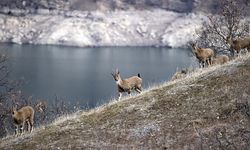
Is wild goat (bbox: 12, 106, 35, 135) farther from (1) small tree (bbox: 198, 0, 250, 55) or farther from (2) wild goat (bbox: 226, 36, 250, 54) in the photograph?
(1) small tree (bbox: 198, 0, 250, 55)

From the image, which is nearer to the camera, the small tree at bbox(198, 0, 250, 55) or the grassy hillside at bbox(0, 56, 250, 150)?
the grassy hillside at bbox(0, 56, 250, 150)

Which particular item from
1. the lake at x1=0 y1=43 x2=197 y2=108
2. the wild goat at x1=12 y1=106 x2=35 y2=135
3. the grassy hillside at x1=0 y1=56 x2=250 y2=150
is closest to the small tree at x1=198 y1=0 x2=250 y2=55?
the lake at x1=0 y1=43 x2=197 y2=108

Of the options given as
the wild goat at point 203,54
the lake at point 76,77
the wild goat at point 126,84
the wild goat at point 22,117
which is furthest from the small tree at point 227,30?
the wild goat at point 22,117

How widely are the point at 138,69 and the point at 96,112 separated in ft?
303

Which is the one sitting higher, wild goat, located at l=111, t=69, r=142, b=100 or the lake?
wild goat, located at l=111, t=69, r=142, b=100

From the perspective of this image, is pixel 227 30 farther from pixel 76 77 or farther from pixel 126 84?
pixel 76 77

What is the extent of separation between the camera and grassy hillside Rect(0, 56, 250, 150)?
1372cm

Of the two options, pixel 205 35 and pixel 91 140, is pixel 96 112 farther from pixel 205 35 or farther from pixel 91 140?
pixel 205 35

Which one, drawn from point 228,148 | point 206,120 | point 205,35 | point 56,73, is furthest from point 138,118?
point 56,73

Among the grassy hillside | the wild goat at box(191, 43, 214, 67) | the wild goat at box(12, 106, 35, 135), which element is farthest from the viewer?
the wild goat at box(191, 43, 214, 67)

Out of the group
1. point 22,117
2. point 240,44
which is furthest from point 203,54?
point 22,117

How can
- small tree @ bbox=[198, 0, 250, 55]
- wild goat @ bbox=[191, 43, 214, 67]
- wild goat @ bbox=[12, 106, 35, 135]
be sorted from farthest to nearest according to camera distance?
small tree @ bbox=[198, 0, 250, 55] < wild goat @ bbox=[191, 43, 214, 67] < wild goat @ bbox=[12, 106, 35, 135]

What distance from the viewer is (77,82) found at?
3627 inches

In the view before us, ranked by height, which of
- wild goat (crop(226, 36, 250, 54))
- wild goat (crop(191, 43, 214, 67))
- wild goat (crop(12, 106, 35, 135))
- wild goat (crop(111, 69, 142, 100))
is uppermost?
wild goat (crop(226, 36, 250, 54))
